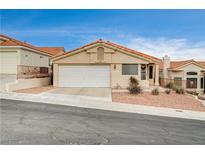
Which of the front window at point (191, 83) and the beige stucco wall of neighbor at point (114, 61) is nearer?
the beige stucco wall of neighbor at point (114, 61)

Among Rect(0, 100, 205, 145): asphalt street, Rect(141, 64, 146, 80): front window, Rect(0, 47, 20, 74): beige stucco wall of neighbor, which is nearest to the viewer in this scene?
Rect(0, 100, 205, 145): asphalt street

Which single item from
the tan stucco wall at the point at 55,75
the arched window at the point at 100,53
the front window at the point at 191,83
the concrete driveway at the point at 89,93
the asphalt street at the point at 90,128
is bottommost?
the asphalt street at the point at 90,128

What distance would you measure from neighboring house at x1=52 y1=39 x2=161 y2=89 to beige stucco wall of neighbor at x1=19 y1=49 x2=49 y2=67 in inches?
128

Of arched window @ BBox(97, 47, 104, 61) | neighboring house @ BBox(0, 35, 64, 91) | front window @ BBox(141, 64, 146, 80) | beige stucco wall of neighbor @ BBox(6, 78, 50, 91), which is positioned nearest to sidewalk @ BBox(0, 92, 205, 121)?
beige stucco wall of neighbor @ BBox(6, 78, 50, 91)

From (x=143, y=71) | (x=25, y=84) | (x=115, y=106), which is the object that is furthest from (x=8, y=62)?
(x=143, y=71)

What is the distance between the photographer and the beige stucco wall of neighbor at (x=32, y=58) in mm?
19328

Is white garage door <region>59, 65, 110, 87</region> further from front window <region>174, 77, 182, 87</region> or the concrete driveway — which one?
front window <region>174, 77, 182, 87</region>

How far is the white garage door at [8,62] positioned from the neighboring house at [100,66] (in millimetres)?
3966

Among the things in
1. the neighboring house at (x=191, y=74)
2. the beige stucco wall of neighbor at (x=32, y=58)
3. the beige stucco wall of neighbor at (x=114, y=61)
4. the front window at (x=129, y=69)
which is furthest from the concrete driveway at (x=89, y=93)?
the neighboring house at (x=191, y=74)

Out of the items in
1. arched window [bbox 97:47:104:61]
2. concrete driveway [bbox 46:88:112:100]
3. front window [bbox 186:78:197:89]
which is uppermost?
arched window [bbox 97:47:104:61]

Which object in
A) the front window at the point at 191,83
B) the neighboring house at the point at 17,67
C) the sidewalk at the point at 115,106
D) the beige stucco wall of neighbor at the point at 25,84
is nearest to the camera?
the sidewalk at the point at 115,106

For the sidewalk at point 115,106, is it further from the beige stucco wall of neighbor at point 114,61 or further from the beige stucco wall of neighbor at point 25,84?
the beige stucco wall of neighbor at point 114,61

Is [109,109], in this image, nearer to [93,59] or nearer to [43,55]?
[93,59]

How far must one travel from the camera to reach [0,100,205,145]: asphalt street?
5789mm
